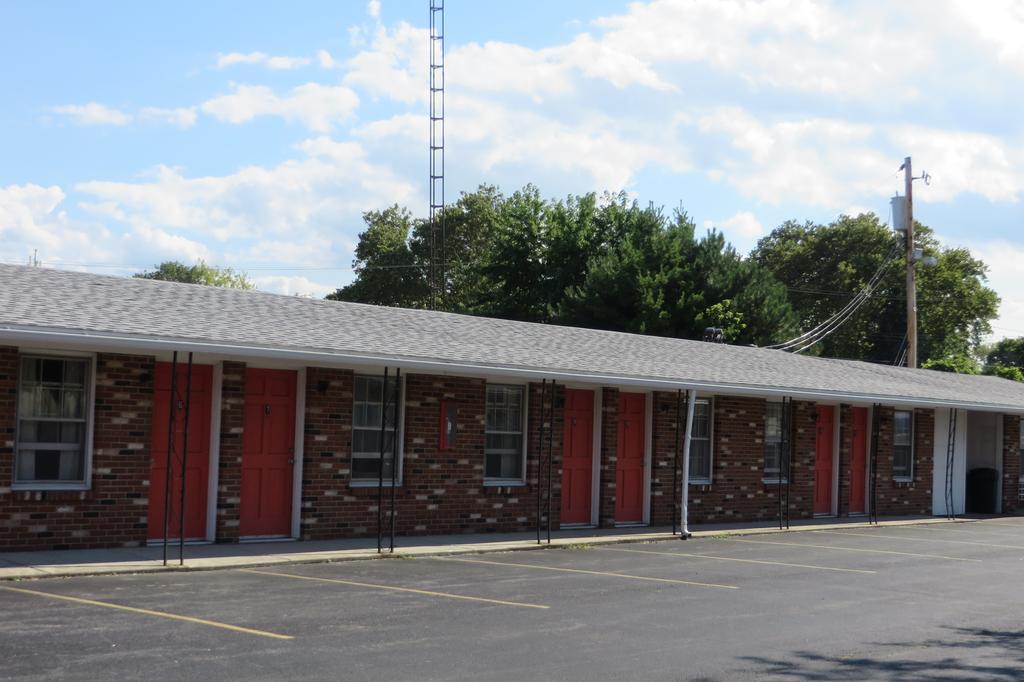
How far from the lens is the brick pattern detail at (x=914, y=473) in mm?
25906

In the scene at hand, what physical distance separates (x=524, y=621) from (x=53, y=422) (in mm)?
6787

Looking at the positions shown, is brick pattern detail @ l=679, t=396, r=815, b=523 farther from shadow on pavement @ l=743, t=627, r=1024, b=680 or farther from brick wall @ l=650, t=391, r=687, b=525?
shadow on pavement @ l=743, t=627, r=1024, b=680

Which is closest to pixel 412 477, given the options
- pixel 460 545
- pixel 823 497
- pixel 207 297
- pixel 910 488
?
pixel 460 545

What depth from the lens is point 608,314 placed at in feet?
138

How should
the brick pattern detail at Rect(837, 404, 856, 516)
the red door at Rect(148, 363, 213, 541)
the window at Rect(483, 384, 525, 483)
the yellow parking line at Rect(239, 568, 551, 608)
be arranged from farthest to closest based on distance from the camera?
the brick pattern detail at Rect(837, 404, 856, 516) → the window at Rect(483, 384, 525, 483) → the red door at Rect(148, 363, 213, 541) → the yellow parking line at Rect(239, 568, 551, 608)

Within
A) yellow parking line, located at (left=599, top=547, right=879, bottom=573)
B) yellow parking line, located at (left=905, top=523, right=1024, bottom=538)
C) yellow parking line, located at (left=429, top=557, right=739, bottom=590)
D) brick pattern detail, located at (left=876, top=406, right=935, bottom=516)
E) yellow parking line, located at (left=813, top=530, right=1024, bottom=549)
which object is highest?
brick pattern detail, located at (left=876, top=406, right=935, bottom=516)

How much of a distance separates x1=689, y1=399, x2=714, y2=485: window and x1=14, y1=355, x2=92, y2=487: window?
37.3ft

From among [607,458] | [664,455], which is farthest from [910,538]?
[607,458]

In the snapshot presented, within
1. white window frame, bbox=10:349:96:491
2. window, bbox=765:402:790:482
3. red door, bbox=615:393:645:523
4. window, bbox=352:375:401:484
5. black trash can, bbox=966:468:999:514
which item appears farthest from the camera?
black trash can, bbox=966:468:999:514

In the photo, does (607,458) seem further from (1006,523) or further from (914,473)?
(1006,523)

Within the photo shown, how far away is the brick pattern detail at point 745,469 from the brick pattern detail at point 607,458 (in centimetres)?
221

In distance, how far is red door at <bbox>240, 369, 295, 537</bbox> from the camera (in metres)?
15.7

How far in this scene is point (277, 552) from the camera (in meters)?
14.6

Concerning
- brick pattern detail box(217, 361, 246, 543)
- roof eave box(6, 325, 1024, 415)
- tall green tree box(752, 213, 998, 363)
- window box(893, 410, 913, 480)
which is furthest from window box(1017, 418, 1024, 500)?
tall green tree box(752, 213, 998, 363)
